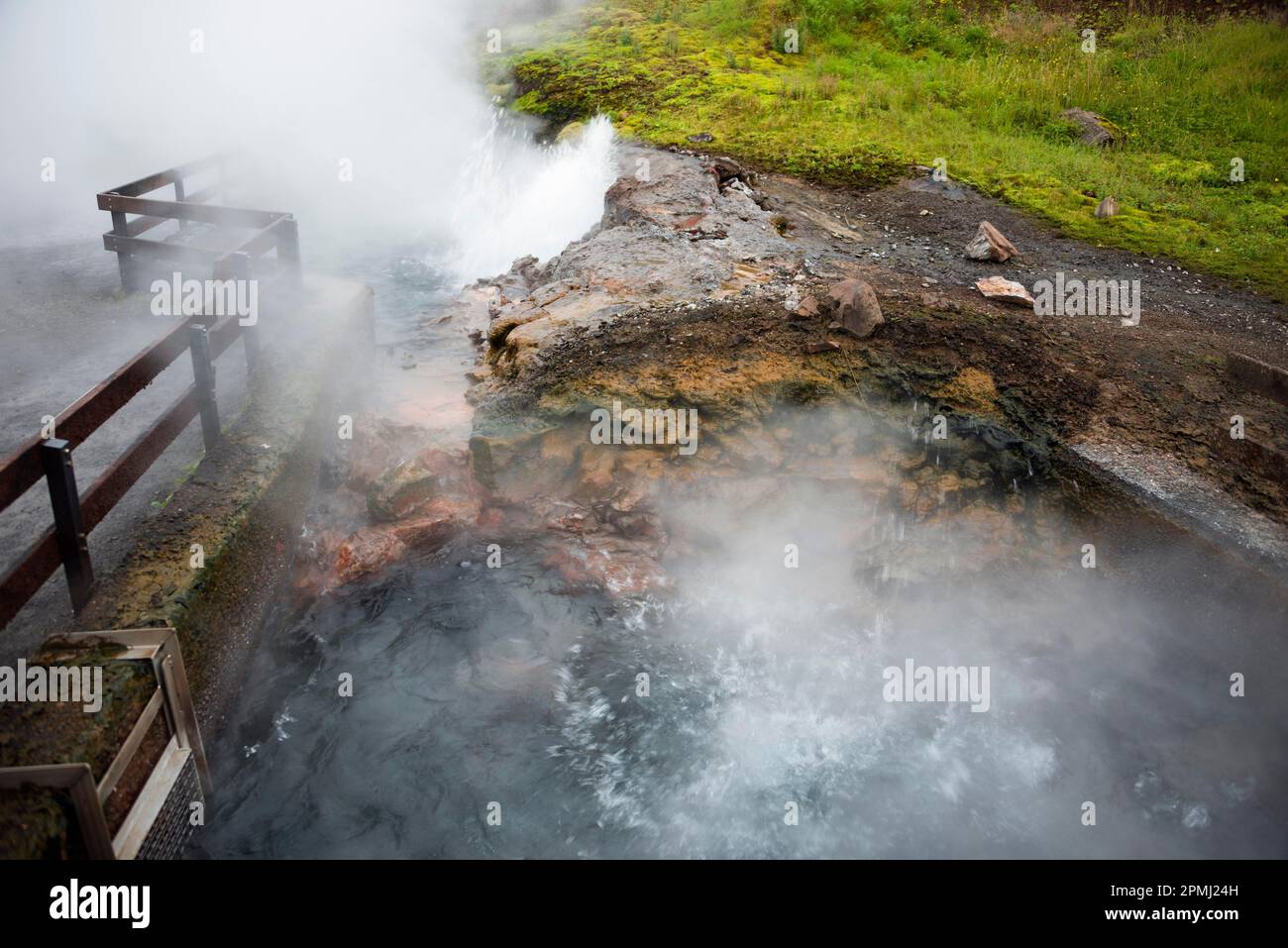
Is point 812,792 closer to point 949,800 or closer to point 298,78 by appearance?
point 949,800

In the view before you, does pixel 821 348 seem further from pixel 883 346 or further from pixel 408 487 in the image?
pixel 408 487

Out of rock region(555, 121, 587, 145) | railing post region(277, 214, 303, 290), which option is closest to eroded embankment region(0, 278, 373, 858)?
railing post region(277, 214, 303, 290)

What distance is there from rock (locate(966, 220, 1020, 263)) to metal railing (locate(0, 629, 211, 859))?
8147 mm

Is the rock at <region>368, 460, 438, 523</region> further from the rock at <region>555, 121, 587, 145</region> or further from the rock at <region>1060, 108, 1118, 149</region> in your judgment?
the rock at <region>1060, 108, 1118, 149</region>

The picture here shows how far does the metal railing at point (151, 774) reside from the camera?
3.54 m

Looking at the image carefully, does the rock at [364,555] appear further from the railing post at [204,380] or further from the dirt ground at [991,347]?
the dirt ground at [991,347]

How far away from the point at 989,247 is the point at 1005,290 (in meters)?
0.94

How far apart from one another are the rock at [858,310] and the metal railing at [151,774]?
5.71 metres

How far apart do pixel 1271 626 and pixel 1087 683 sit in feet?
3.84

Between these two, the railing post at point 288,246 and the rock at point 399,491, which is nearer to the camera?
the rock at point 399,491

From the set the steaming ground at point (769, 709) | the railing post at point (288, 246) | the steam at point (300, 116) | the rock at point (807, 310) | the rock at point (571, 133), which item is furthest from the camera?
the steam at point (300, 116)

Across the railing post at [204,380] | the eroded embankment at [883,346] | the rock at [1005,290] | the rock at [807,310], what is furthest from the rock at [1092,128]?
the railing post at [204,380]

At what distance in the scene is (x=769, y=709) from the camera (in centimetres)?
591
